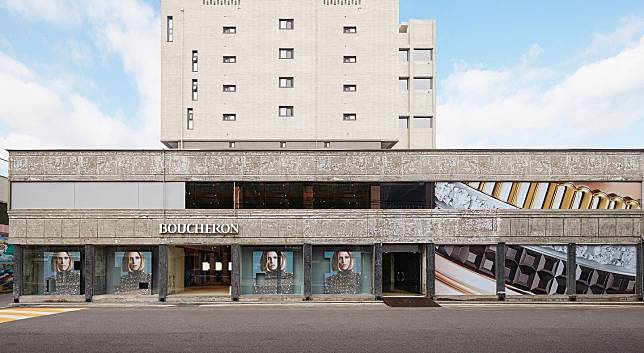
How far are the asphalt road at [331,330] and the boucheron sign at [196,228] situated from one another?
15.3ft

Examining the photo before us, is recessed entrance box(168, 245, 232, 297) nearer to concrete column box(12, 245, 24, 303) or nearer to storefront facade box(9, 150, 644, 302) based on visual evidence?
storefront facade box(9, 150, 644, 302)

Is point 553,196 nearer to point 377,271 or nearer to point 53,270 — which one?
point 377,271

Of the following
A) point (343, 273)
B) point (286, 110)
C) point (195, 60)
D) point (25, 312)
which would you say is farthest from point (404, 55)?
point (25, 312)

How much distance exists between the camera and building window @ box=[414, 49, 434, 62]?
49875 millimetres

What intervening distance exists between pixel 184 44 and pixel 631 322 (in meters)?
33.6

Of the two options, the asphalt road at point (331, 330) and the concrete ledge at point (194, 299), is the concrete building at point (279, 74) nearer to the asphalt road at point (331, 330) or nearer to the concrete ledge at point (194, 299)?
the concrete ledge at point (194, 299)

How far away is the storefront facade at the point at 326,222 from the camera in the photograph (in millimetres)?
26125

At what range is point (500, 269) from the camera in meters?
26.1

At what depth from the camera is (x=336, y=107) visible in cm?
3709

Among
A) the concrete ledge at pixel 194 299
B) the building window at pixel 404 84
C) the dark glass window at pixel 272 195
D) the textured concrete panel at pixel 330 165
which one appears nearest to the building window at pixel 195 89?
the textured concrete panel at pixel 330 165

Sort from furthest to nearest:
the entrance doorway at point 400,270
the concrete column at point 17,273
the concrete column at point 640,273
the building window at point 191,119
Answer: the building window at point 191,119 → the entrance doorway at point 400,270 → the concrete column at point 640,273 → the concrete column at point 17,273

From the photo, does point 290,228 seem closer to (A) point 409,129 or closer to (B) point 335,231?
(B) point 335,231

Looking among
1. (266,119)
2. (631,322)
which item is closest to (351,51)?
(266,119)

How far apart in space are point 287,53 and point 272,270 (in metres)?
18.3
